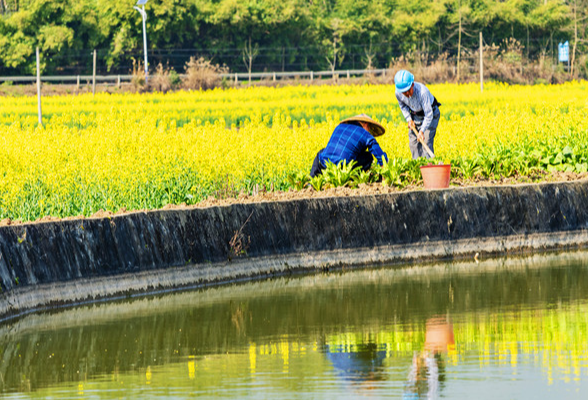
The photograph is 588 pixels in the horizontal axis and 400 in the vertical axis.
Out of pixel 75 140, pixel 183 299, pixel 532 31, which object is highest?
pixel 532 31

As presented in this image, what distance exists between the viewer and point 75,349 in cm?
756

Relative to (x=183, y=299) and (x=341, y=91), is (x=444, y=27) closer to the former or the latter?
(x=341, y=91)

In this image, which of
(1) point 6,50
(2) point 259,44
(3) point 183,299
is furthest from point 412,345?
(2) point 259,44

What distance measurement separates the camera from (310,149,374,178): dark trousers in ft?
42.0

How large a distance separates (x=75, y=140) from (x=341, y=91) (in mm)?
30201

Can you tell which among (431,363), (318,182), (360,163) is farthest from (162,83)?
(431,363)

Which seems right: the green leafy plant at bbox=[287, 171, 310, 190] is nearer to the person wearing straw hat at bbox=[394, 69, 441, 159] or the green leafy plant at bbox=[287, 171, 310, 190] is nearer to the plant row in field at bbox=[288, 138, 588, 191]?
the plant row in field at bbox=[288, 138, 588, 191]

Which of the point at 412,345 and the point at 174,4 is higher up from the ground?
the point at 174,4

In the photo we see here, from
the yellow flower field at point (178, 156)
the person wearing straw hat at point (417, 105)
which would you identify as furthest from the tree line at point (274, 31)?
the person wearing straw hat at point (417, 105)

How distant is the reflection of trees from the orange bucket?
2.03m

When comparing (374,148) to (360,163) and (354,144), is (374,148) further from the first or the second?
(360,163)

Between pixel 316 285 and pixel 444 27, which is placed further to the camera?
pixel 444 27

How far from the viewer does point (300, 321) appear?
27.3 ft

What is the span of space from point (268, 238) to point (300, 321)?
9.14ft
